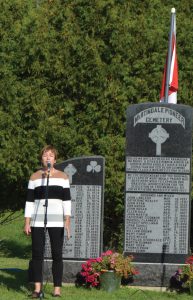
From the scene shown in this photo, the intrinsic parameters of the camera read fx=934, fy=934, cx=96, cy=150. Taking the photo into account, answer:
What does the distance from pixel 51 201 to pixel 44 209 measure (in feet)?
0.42

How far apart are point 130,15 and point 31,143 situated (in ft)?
11.2

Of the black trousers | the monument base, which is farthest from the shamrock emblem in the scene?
the black trousers

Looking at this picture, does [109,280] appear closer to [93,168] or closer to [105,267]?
[105,267]

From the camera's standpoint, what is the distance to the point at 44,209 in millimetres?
10977

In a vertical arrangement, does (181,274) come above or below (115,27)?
below

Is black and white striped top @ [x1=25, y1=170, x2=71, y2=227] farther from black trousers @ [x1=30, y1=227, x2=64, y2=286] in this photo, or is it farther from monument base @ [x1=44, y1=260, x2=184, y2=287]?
monument base @ [x1=44, y1=260, x2=184, y2=287]

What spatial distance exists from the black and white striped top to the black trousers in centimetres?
8

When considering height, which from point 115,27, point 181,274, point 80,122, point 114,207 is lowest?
point 181,274

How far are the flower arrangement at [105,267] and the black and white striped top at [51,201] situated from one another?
1.30 m

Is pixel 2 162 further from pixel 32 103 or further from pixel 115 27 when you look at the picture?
pixel 115 27

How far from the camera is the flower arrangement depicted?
12.1 meters

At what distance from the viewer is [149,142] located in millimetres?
12594

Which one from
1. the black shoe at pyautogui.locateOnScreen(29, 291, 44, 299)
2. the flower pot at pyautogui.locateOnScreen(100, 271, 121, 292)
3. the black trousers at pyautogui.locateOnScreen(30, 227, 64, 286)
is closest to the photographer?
the black shoe at pyautogui.locateOnScreen(29, 291, 44, 299)

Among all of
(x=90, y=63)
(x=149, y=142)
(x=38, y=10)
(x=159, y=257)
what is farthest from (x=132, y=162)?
(x=38, y=10)
